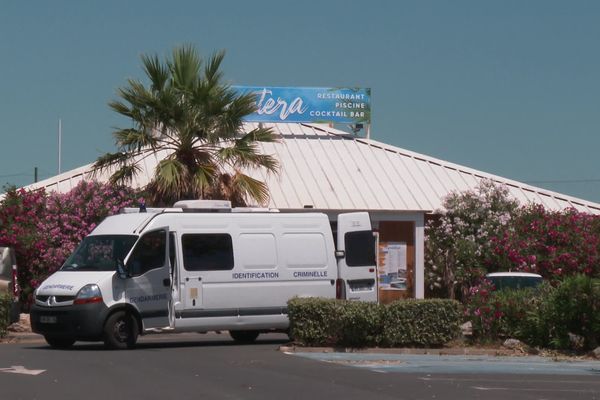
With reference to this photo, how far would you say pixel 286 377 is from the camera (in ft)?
47.5

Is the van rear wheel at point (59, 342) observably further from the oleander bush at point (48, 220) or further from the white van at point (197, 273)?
the oleander bush at point (48, 220)

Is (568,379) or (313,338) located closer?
(568,379)

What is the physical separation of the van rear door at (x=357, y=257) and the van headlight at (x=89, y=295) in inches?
197

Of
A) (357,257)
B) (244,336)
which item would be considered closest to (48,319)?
(244,336)

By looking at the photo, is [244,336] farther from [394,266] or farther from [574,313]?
[394,266]

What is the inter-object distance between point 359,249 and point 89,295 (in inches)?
225

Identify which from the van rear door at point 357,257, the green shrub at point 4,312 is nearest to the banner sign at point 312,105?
the van rear door at point 357,257

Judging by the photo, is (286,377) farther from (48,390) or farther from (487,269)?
(487,269)

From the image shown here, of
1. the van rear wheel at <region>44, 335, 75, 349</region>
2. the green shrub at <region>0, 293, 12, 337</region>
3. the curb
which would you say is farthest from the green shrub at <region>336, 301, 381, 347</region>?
the curb

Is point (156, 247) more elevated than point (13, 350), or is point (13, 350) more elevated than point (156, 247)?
point (156, 247)

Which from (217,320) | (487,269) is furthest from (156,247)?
(487,269)

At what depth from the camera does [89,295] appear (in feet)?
63.3

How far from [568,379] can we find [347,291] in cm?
743

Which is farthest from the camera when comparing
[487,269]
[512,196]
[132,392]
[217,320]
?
[512,196]
